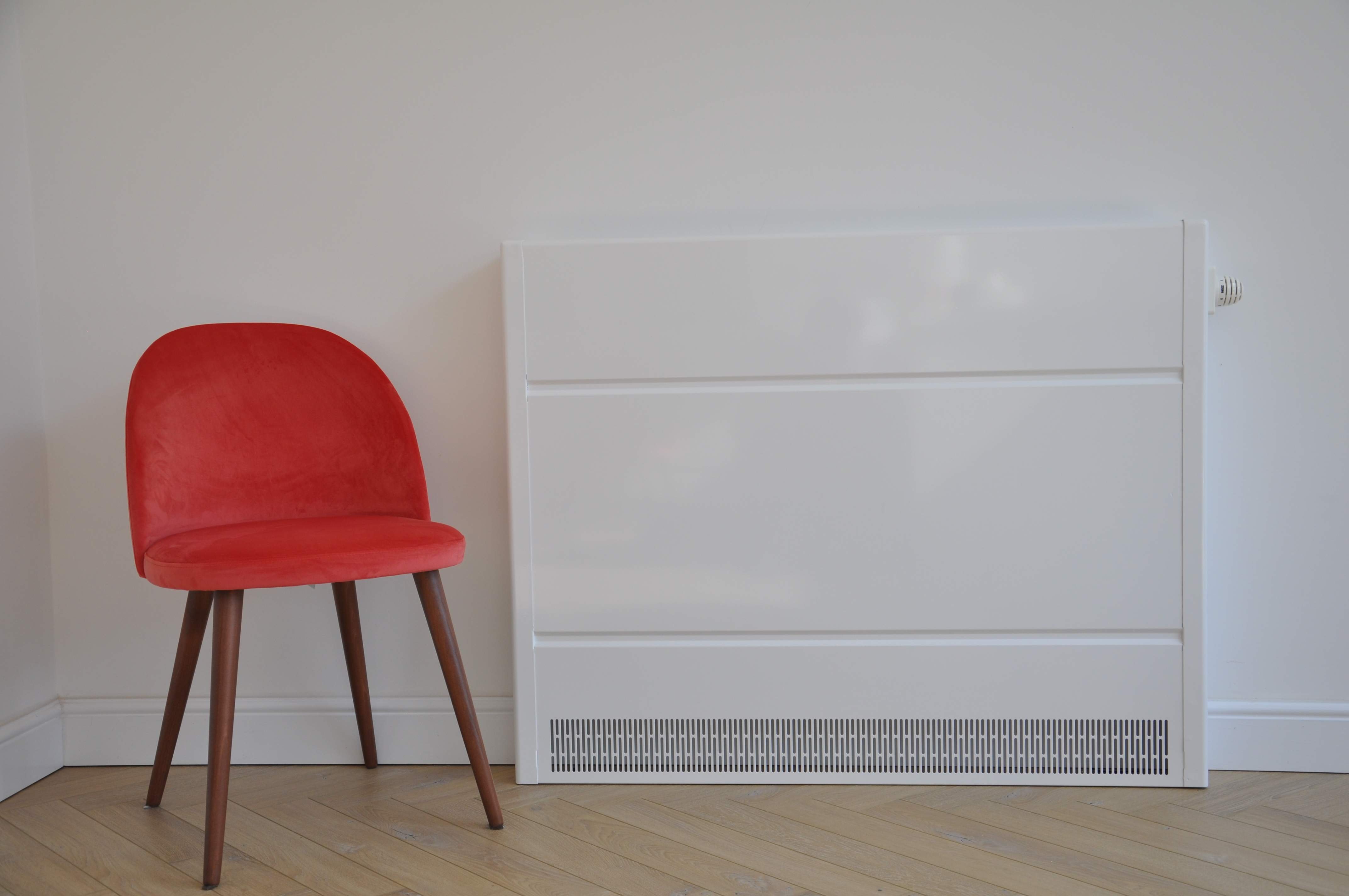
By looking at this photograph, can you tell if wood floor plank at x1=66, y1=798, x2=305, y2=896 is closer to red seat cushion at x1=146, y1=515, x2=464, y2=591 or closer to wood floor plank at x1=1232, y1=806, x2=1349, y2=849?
red seat cushion at x1=146, y1=515, x2=464, y2=591

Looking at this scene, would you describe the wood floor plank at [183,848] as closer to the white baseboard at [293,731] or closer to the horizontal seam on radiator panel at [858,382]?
the white baseboard at [293,731]

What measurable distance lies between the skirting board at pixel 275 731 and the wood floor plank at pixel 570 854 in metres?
0.21

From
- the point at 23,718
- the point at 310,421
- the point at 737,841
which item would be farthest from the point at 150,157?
the point at 737,841

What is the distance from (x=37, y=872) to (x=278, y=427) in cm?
75

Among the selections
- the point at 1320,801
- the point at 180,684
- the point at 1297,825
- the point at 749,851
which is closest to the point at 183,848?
the point at 180,684

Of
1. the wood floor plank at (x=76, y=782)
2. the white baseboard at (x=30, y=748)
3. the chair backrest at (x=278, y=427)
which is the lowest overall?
the wood floor plank at (x=76, y=782)

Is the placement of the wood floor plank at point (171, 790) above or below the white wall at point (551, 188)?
below

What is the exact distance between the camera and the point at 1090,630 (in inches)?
61.3

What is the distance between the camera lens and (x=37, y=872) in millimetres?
1328

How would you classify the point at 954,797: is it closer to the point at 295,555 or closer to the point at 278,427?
the point at 295,555

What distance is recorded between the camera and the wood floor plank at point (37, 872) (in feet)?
4.18

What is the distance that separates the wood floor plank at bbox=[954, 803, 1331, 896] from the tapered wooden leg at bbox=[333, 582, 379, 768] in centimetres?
105

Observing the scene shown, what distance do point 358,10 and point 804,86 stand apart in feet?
2.80

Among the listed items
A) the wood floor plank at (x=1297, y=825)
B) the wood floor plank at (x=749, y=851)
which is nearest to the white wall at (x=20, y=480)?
the wood floor plank at (x=749, y=851)
